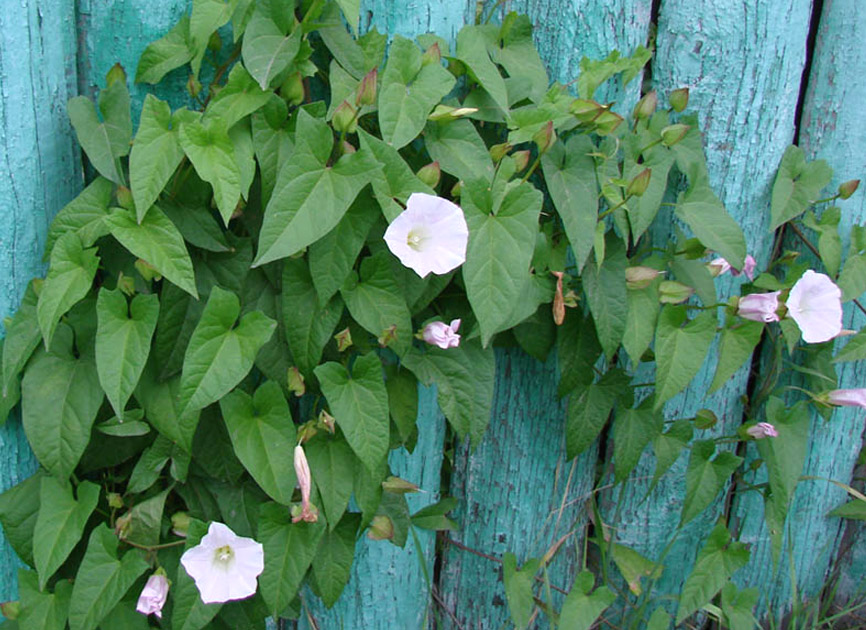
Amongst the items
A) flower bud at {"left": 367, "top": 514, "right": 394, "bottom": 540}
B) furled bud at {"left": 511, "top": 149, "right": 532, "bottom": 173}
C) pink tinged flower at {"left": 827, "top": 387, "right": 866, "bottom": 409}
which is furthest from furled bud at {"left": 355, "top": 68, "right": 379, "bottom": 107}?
pink tinged flower at {"left": 827, "top": 387, "right": 866, "bottom": 409}

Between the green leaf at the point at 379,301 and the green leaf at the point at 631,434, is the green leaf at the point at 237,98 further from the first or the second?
the green leaf at the point at 631,434

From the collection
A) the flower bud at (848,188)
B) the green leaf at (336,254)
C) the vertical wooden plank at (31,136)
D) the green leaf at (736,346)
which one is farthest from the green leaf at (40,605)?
the flower bud at (848,188)

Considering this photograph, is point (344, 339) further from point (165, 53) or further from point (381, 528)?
point (165, 53)

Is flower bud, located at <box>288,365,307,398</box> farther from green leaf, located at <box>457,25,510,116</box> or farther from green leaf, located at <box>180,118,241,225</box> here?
green leaf, located at <box>457,25,510,116</box>

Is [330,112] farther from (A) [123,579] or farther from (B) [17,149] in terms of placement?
(A) [123,579]

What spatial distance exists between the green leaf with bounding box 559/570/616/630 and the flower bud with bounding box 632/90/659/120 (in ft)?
2.63

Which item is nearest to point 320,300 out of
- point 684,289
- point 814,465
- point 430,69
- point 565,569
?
point 430,69

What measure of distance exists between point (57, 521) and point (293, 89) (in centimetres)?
72

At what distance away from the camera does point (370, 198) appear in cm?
119

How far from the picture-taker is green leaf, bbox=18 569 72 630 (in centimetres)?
128

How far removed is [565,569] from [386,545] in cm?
39

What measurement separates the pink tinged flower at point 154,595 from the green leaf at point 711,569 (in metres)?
0.91

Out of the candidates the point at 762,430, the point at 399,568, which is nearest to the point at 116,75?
the point at 399,568

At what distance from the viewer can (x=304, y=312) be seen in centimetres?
121
